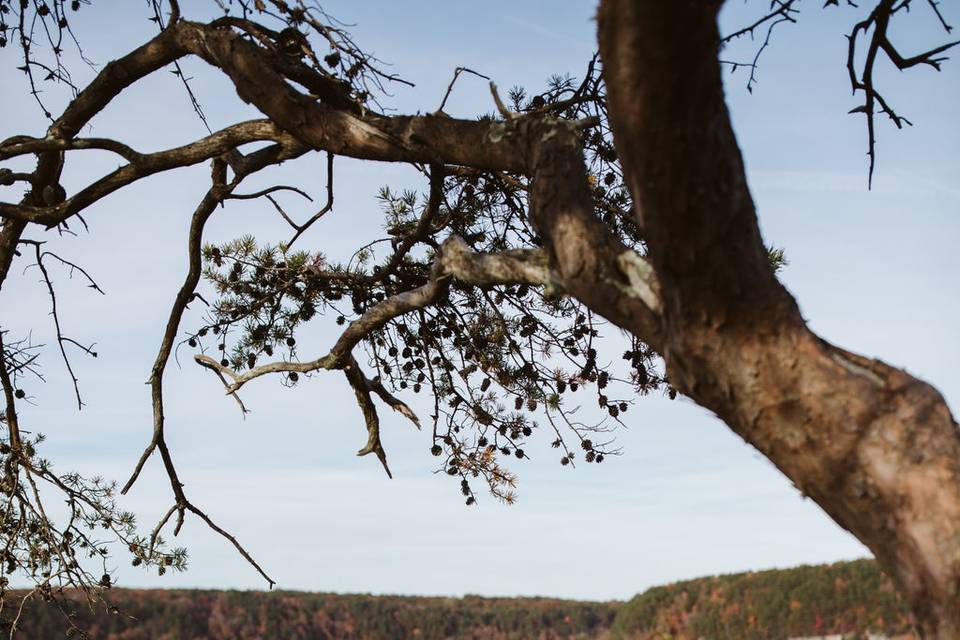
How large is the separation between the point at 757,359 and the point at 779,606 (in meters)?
10.6

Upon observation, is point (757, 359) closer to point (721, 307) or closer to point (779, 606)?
point (721, 307)

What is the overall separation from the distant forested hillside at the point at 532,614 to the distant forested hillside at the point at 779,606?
0.01 m

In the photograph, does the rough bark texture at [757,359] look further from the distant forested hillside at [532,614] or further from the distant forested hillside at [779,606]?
the distant forested hillside at [532,614]

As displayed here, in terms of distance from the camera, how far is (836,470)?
6.56 feet

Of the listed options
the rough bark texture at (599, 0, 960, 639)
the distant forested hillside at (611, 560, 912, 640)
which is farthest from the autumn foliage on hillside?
the rough bark texture at (599, 0, 960, 639)

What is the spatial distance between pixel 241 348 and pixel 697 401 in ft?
10.2

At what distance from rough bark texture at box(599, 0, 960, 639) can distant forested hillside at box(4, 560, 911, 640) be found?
9961mm

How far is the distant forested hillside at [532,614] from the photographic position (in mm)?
11102

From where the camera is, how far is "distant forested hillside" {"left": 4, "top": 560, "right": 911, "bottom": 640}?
11.1 metres

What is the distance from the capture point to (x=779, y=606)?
11.4m

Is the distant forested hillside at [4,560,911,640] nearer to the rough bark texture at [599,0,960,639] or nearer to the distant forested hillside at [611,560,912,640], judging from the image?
the distant forested hillside at [611,560,912,640]

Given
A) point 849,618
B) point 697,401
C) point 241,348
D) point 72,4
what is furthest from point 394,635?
point 697,401

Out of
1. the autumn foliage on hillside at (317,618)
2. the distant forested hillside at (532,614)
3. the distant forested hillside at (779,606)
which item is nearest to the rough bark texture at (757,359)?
the distant forested hillside at (779,606)

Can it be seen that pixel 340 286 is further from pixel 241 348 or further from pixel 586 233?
pixel 586 233
